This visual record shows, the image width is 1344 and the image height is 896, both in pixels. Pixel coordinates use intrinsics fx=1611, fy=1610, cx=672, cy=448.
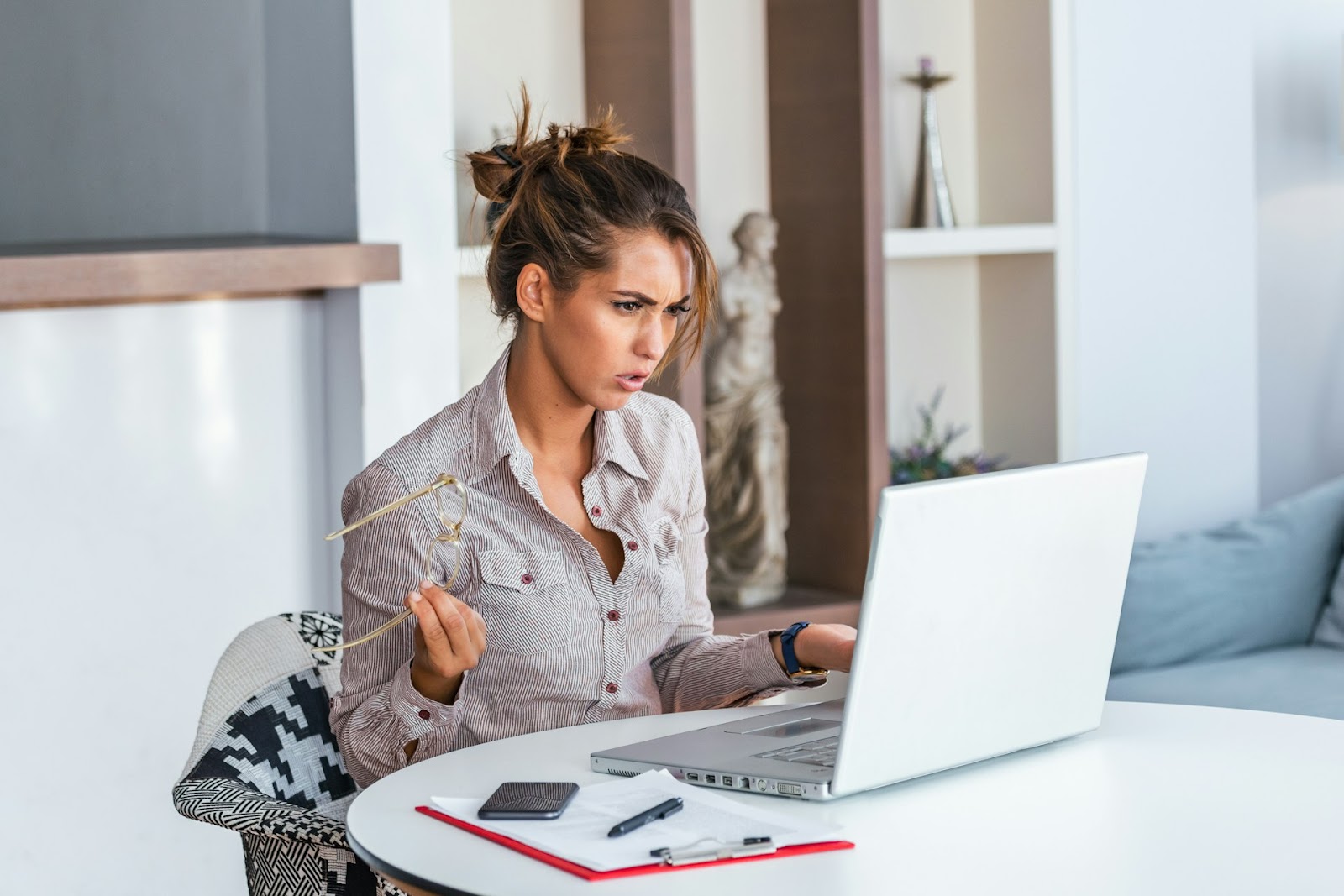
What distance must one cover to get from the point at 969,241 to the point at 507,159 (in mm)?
1792

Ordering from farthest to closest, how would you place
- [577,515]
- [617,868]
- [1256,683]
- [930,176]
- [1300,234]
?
[1300,234]
[930,176]
[1256,683]
[577,515]
[617,868]

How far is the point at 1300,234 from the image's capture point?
3.93 m

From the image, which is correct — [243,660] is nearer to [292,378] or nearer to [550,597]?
[550,597]

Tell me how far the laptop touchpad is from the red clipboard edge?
0.27m

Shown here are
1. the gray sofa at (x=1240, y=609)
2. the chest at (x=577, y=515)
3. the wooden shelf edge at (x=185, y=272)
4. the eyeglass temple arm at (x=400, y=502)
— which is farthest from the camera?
the gray sofa at (x=1240, y=609)

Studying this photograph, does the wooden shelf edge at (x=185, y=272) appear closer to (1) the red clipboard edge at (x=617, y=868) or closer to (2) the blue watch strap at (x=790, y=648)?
(2) the blue watch strap at (x=790, y=648)

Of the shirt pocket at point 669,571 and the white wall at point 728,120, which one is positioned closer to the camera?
the shirt pocket at point 669,571

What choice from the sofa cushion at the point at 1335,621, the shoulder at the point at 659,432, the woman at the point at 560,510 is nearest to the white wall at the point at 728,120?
the sofa cushion at the point at 1335,621

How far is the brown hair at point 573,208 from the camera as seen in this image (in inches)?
68.0

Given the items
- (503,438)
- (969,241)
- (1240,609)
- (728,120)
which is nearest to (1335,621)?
(1240,609)

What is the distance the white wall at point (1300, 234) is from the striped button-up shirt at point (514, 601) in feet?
8.72

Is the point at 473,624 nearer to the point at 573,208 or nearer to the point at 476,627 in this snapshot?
the point at 476,627

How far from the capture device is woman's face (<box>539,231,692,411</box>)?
66.8 inches

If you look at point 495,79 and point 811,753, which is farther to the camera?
point 495,79
